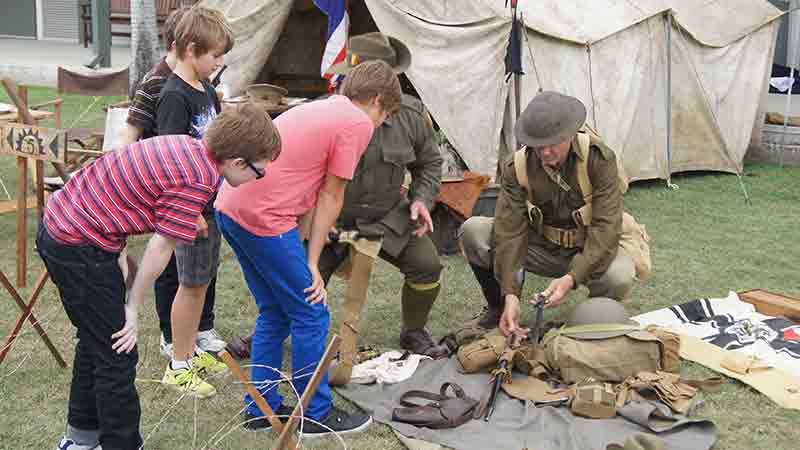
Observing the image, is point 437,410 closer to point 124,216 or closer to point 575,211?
point 575,211

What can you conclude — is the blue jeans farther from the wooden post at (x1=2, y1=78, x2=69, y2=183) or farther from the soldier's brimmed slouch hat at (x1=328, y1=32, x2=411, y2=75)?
the soldier's brimmed slouch hat at (x1=328, y1=32, x2=411, y2=75)

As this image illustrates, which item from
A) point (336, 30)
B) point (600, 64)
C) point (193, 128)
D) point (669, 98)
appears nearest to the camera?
point (193, 128)

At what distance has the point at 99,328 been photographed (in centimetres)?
301

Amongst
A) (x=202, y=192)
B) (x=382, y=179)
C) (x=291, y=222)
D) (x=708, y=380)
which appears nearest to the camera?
(x=202, y=192)

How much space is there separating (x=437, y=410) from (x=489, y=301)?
121 centimetres

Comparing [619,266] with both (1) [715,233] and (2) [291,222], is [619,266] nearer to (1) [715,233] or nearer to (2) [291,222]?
(2) [291,222]

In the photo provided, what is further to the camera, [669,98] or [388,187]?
[669,98]

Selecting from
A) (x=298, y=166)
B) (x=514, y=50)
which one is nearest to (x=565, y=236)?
(x=298, y=166)

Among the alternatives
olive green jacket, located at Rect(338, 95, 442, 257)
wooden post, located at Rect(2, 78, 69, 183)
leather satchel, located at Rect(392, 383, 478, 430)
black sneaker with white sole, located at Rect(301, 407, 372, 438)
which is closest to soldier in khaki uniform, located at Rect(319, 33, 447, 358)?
olive green jacket, located at Rect(338, 95, 442, 257)

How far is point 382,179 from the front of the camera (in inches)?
178

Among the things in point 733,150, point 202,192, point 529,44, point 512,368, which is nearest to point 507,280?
point 512,368

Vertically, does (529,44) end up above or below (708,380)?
above

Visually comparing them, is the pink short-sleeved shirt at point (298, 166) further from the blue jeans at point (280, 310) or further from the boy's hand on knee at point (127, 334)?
the boy's hand on knee at point (127, 334)

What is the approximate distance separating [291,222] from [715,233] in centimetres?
477
